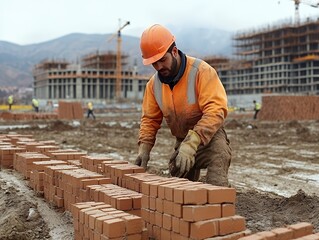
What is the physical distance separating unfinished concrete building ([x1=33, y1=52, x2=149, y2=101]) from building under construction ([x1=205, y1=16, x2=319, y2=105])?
50.1ft

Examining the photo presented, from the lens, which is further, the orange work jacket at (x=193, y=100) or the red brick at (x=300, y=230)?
the orange work jacket at (x=193, y=100)

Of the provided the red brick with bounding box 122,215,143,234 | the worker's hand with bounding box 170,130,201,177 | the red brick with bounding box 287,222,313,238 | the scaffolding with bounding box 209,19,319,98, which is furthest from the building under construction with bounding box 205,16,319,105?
the red brick with bounding box 122,215,143,234

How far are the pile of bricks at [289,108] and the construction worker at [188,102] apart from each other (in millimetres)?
23684

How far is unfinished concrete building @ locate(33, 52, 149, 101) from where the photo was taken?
66.1 metres

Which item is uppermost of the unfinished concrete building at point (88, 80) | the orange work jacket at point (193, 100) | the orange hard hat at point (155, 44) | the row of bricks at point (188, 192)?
the unfinished concrete building at point (88, 80)

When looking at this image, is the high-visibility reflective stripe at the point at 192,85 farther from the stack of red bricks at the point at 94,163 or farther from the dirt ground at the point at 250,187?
the stack of red bricks at the point at 94,163

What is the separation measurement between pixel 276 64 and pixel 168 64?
5947 centimetres

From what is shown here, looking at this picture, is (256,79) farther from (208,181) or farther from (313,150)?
(208,181)

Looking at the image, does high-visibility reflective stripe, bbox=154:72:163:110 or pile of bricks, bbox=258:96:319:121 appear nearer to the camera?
high-visibility reflective stripe, bbox=154:72:163:110

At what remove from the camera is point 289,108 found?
2714cm

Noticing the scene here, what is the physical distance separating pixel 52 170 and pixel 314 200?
3.21m

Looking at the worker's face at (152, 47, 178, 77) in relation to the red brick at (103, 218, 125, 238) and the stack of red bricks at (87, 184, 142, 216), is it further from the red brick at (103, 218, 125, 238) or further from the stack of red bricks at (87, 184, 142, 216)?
the red brick at (103, 218, 125, 238)

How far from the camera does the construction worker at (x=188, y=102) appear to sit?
12.9 feet

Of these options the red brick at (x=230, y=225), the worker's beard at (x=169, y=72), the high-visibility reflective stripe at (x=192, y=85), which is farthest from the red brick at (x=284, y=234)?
the worker's beard at (x=169, y=72)
